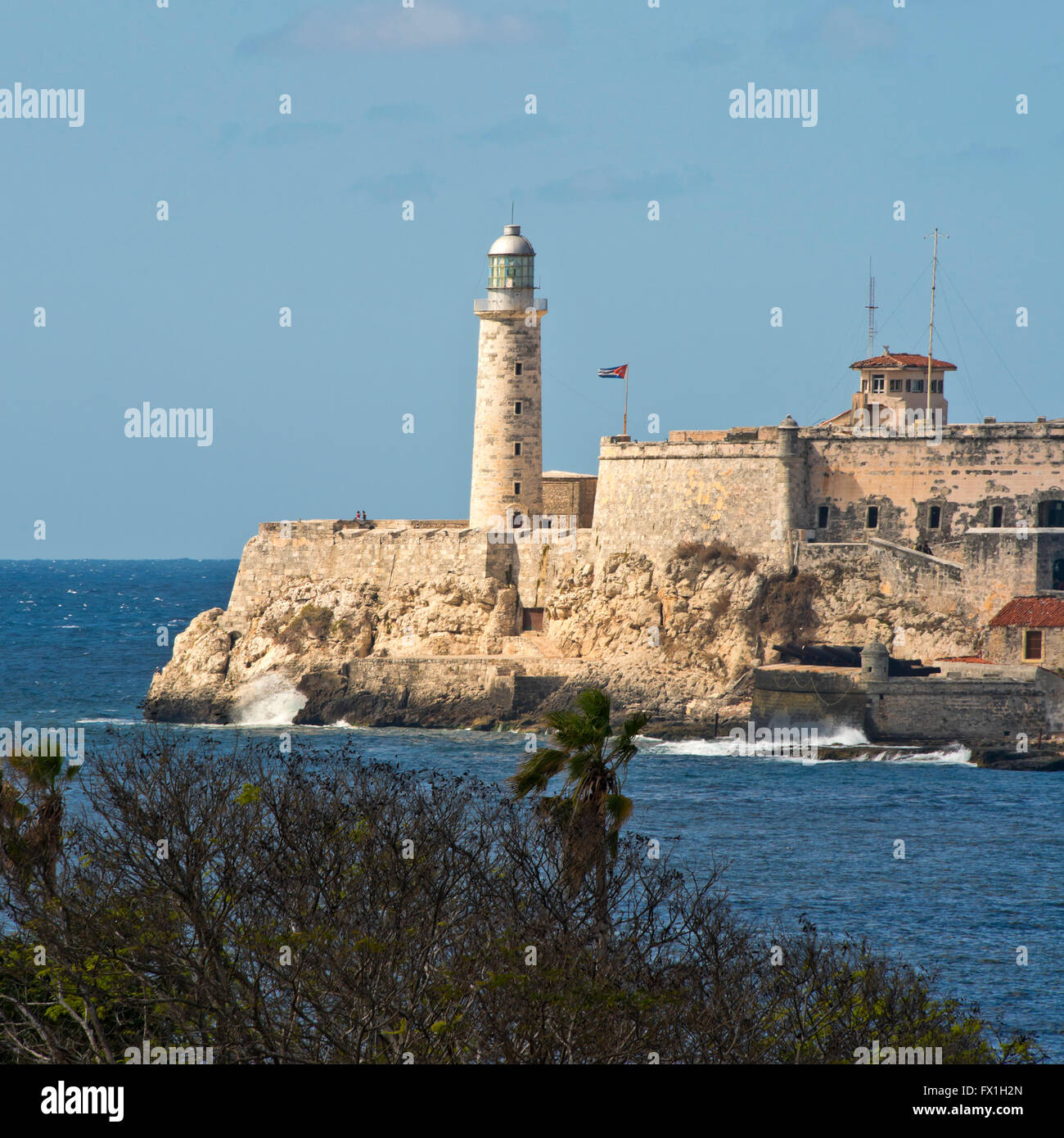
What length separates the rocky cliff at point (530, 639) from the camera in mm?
52031

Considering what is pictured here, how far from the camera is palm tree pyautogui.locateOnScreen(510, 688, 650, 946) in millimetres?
19125

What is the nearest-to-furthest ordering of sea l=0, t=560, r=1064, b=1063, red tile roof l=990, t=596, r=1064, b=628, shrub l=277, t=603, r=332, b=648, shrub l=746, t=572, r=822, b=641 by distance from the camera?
sea l=0, t=560, r=1064, b=1063, red tile roof l=990, t=596, r=1064, b=628, shrub l=746, t=572, r=822, b=641, shrub l=277, t=603, r=332, b=648

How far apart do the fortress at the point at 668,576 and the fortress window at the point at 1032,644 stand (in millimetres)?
101

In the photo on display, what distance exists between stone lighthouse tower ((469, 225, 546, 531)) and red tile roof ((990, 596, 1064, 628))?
17.4m

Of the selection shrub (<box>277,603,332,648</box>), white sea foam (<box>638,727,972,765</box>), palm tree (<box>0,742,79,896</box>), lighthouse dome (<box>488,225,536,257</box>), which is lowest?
white sea foam (<box>638,727,972,765</box>)

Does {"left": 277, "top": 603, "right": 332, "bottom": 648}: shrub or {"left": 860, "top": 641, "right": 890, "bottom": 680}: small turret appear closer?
{"left": 860, "top": 641, "right": 890, "bottom": 680}: small turret

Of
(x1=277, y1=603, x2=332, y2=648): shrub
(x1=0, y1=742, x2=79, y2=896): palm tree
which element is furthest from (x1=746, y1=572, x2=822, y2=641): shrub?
(x1=0, y1=742, x2=79, y2=896): palm tree

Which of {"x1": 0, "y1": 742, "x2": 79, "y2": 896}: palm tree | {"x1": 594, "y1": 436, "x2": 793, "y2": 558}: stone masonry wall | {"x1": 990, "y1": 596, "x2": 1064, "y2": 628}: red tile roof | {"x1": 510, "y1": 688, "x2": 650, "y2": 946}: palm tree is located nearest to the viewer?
{"x1": 510, "y1": 688, "x2": 650, "y2": 946}: palm tree

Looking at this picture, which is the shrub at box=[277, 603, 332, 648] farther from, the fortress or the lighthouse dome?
the lighthouse dome

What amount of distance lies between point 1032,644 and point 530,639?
17256mm

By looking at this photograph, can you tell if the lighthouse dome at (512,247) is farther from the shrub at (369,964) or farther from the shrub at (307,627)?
the shrub at (369,964)
